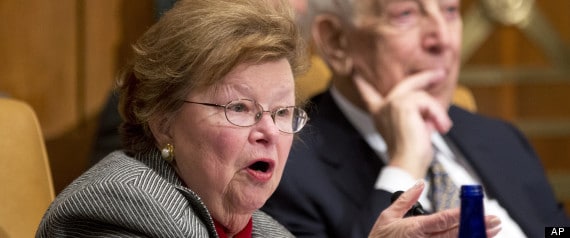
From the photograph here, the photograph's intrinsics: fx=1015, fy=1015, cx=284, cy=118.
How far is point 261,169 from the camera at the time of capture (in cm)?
187

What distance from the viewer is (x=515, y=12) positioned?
472 centimetres

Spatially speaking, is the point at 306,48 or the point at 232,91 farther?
the point at 306,48

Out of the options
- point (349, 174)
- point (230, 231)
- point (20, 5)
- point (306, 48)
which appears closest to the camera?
point (230, 231)

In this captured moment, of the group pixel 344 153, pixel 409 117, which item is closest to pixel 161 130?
pixel 344 153

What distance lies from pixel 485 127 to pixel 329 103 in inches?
22.4

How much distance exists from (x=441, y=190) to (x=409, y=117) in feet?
0.69

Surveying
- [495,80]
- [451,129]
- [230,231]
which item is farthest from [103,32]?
[495,80]

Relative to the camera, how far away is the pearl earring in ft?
5.99

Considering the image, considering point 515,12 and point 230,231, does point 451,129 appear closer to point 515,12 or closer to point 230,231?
point 230,231

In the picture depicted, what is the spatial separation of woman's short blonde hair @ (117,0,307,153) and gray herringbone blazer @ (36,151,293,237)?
0.13 meters

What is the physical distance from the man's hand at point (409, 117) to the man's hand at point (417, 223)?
74 centimetres

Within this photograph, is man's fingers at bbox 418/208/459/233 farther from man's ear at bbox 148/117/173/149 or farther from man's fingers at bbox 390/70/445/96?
man's fingers at bbox 390/70/445/96

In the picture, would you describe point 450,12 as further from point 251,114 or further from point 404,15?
point 251,114

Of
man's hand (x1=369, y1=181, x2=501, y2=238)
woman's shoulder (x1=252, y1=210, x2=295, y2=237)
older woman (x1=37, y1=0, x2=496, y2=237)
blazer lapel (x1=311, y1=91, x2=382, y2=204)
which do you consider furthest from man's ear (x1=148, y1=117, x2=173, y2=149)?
blazer lapel (x1=311, y1=91, x2=382, y2=204)
